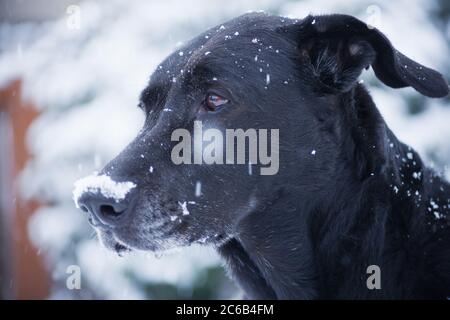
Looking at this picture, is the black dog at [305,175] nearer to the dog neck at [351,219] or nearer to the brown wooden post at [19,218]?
the dog neck at [351,219]

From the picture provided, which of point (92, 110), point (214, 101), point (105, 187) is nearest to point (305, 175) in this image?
point (214, 101)

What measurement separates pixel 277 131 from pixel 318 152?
0.71 ft

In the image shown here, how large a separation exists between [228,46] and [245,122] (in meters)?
0.38

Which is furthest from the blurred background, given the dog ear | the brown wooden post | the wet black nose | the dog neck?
the wet black nose

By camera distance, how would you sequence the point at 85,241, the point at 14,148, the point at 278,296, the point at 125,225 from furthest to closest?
the point at 14,148 → the point at 85,241 → the point at 278,296 → the point at 125,225

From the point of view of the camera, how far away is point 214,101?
9.52 feet

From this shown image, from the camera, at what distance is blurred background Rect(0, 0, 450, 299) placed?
6.37 m

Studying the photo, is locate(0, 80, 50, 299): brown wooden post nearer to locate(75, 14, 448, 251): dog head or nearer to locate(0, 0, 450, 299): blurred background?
locate(0, 0, 450, 299): blurred background

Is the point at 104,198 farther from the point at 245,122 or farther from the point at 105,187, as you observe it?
the point at 245,122

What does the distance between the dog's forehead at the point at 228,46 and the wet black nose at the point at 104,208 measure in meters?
0.71

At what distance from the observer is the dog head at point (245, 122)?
283cm

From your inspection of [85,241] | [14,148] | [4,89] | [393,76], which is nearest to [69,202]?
[85,241]

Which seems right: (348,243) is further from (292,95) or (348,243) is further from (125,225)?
(125,225)

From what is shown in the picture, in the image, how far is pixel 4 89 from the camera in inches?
306
